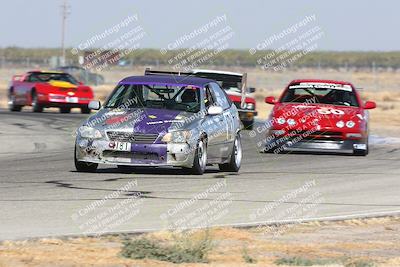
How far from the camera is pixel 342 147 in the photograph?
20906mm

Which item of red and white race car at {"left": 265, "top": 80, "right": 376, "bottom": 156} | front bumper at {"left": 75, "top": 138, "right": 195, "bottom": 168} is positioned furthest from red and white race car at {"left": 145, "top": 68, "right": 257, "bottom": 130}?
front bumper at {"left": 75, "top": 138, "right": 195, "bottom": 168}

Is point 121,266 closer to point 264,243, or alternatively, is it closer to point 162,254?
point 162,254

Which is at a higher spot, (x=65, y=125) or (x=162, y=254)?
(x=162, y=254)

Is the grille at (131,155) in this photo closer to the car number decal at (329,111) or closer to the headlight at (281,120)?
the headlight at (281,120)

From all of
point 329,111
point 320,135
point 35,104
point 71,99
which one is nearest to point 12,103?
point 35,104

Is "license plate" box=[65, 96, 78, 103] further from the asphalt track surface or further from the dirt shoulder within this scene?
the dirt shoulder

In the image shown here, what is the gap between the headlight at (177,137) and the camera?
1520 cm

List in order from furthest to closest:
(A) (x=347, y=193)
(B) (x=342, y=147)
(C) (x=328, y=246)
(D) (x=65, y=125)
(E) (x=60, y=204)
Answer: (D) (x=65, y=125) < (B) (x=342, y=147) < (A) (x=347, y=193) < (E) (x=60, y=204) < (C) (x=328, y=246)

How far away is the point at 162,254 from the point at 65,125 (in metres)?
20.4

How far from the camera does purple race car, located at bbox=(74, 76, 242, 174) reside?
49.8 feet

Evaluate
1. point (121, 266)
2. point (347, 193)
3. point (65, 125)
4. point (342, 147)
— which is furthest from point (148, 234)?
point (65, 125)

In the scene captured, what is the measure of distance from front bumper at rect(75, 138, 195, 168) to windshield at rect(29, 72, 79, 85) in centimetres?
2069

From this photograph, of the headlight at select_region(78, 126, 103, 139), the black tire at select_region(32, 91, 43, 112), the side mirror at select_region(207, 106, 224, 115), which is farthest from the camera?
the black tire at select_region(32, 91, 43, 112)

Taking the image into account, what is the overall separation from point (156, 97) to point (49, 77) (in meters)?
19.8
